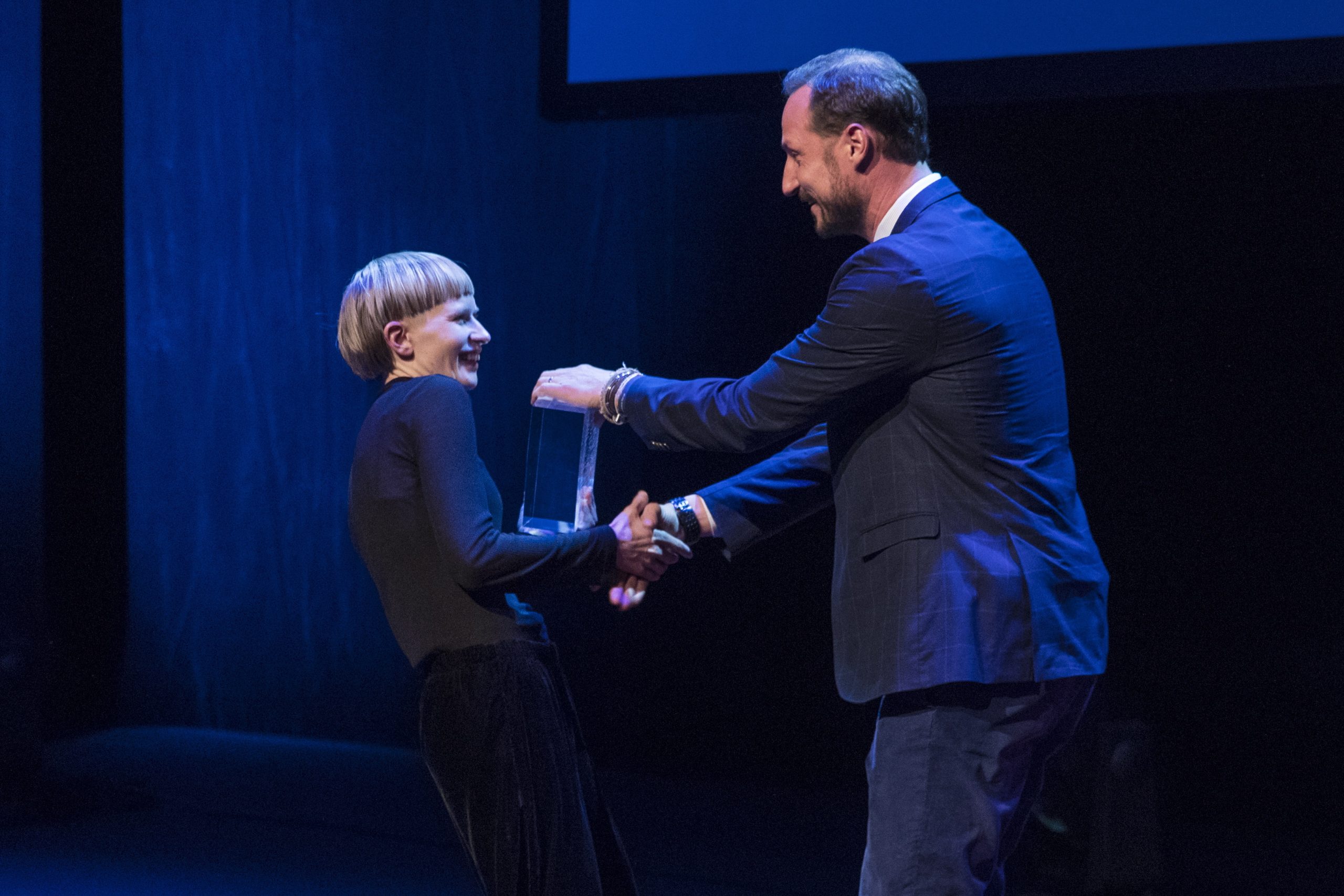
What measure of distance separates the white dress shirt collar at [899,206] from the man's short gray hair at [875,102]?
3 centimetres

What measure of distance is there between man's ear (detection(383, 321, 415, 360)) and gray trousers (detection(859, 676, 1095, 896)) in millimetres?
780

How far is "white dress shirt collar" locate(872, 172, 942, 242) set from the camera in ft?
5.41

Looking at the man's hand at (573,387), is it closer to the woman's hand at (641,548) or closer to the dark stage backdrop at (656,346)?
the woman's hand at (641,548)

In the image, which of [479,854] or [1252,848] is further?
[1252,848]

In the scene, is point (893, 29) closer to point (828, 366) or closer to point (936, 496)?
point (828, 366)

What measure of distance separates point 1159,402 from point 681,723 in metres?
1.52

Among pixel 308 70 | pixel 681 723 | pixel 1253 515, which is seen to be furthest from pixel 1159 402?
pixel 308 70

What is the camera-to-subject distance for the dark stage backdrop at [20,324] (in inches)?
141

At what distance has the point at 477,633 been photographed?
5.31 feet

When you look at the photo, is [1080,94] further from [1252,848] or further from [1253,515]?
[1252,848]

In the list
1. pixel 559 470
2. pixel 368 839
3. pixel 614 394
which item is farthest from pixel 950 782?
pixel 368 839

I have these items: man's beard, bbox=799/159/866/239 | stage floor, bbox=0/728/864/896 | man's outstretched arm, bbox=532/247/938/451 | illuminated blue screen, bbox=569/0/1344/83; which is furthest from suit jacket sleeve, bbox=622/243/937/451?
illuminated blue screen, bbox=569/0/1344/83

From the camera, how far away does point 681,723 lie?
354cm

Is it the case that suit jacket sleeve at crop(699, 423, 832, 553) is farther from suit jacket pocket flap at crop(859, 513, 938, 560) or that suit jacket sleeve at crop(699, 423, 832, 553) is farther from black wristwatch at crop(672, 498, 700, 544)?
suit jacket pocket flap at crop(859, 513, 938, 560)
